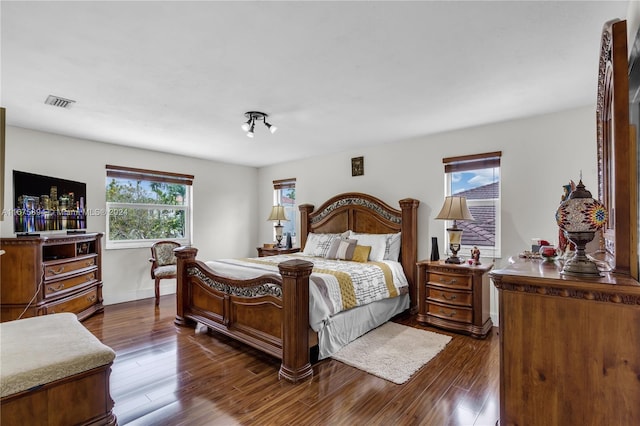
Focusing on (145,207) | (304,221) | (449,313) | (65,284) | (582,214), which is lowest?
(449,313)

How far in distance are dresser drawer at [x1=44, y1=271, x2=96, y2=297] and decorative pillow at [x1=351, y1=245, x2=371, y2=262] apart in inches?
133

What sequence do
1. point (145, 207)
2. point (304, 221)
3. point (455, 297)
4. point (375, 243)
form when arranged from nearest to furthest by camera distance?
point (455, 297) < point (375, 243) < point (145, 207) < point (304, 221)

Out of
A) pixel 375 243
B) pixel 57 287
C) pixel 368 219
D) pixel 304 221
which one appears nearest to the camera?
pixel 57 287

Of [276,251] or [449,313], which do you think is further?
[276,251]

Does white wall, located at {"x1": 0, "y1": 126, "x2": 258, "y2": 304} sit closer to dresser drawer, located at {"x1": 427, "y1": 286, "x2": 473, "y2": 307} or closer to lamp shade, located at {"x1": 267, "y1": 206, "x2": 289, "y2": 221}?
lamp shade, located at {"x1": 267, "y1": 206, "x2": 289, "y2": 221}

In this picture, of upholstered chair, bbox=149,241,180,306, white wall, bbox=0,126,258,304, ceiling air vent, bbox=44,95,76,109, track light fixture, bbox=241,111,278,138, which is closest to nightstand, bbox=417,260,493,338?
track light fixture, bbox=241,111,278,138

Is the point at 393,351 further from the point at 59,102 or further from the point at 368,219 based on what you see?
the point at 59,102

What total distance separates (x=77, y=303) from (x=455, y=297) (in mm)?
4376

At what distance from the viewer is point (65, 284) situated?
3580mm

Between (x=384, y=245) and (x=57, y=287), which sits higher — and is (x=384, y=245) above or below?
above

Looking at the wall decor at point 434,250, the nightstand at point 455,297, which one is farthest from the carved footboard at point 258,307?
the wall decor at point 434,250

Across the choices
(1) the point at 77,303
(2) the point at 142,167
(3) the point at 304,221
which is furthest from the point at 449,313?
(2) the point at 142,167

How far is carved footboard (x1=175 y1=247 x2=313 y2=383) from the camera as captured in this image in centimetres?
239

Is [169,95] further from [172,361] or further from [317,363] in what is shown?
[317,363]
